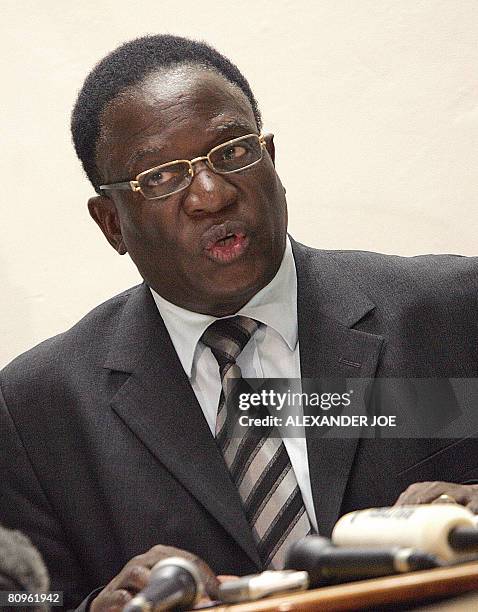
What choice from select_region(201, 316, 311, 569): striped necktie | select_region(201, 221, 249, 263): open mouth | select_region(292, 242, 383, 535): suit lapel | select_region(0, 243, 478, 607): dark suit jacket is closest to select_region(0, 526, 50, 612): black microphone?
select_region(0, 243, 478, 607): dark suit jacket

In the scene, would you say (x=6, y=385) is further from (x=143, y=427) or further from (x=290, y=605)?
(x=290, y=605)

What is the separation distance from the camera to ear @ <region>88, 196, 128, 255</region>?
2156mm

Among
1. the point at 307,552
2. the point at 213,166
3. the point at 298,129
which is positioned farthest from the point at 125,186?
the point at 307,552

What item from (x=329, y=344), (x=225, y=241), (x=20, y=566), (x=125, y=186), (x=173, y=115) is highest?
(x=173, y=115)

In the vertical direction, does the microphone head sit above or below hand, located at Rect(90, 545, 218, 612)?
above

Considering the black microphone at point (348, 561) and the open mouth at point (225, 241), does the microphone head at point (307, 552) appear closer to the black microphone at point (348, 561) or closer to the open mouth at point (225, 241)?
the black microphone at point (348, 561)

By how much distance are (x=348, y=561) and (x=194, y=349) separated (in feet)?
3.22

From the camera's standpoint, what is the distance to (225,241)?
189 cm

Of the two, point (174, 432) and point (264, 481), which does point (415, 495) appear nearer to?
point (264, 481)

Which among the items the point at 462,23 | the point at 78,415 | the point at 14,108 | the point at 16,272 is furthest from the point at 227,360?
the point at 462,23

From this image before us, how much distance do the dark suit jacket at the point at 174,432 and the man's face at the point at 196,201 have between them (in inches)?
6.2

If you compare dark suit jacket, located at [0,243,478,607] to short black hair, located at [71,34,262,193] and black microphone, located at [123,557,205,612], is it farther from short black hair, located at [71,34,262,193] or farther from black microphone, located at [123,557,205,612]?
black microphone, located at [123,557,205,612]

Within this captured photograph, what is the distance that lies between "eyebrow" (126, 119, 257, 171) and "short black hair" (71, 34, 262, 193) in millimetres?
162

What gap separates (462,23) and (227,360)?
1140mm
